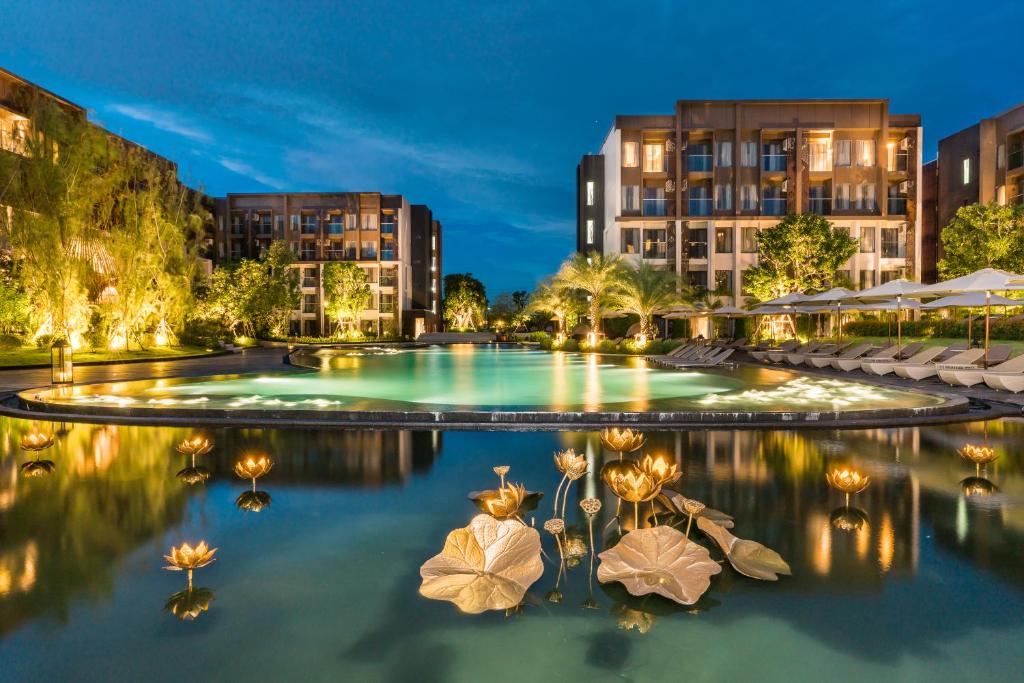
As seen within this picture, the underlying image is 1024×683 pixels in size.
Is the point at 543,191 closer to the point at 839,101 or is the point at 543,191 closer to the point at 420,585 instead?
the point at 839,101

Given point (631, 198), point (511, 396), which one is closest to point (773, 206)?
point (631, 198)

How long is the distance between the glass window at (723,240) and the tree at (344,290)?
2861 centimetres

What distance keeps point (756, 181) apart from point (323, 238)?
123ft

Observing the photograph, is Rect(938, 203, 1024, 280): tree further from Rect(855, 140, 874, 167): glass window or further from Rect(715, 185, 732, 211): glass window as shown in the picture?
Rect(715, 185, 732, 211): glass window

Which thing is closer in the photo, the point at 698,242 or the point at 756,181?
the point at 756,181

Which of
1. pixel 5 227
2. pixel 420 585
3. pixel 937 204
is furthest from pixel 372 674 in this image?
pixel 937 204

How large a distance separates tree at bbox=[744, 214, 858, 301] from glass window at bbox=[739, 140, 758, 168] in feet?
23.7

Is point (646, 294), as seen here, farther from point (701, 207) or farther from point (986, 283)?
point (986, 283)

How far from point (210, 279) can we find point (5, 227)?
61.8 feet

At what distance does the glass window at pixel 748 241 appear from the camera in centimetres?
3588

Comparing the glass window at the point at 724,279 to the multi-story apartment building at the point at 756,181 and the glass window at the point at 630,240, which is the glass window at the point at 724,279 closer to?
the multi-story apartment building at the point at 756,181

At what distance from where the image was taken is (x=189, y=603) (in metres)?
3.14

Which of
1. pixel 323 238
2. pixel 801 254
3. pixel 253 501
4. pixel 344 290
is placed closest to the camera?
pixel 253 501

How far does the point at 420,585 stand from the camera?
11.0ft
